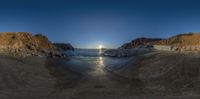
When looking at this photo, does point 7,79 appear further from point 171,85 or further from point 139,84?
point 171,85

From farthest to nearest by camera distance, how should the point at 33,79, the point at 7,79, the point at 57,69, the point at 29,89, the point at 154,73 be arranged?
the point at 57,69 < the point at 154,73 < the point at 33,79 < the point at 7,79 < the point at 29,89

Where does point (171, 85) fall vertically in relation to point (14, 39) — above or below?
below

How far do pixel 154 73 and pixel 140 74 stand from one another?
2904mm

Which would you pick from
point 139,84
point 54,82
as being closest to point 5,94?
point 54,82

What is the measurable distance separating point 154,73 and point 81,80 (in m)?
12.6

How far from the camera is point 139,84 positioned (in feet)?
169

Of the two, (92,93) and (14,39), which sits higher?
(14,39)

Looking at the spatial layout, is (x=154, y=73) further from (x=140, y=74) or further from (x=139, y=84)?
(x=139, y=84)

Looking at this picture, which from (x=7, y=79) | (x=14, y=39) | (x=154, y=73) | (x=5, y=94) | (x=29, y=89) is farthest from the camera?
(x=14, y=39)

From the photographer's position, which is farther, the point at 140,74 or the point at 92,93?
the point at 140,74

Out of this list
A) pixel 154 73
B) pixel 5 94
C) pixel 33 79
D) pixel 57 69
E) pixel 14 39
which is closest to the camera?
pixel 5 94

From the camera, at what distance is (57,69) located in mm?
65312

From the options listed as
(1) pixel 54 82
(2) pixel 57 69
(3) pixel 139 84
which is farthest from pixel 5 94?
(2) pixel 57 69

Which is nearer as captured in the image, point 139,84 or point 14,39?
point 139,84
